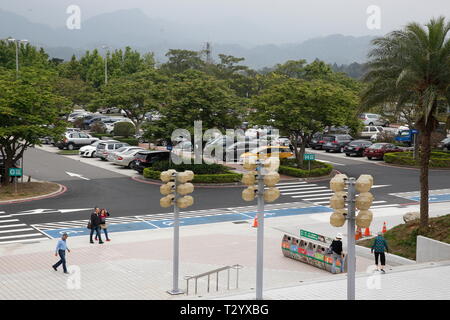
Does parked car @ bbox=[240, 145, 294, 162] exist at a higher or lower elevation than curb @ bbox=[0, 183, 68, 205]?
higher

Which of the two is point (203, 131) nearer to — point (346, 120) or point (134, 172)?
point (134, 172)

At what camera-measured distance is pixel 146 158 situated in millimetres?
42688

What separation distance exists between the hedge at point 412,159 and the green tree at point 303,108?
22.3 ft

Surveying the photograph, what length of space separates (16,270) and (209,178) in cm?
1933

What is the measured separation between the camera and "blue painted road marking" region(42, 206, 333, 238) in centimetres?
2697

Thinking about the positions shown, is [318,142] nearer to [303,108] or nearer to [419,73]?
[303,108]

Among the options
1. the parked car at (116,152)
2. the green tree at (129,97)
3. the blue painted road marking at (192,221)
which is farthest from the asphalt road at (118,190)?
the green tree at (129,97)

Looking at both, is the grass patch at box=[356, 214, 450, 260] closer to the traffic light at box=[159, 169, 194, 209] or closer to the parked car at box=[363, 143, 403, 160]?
the traffic light at box=[159, 169, 194, 209]

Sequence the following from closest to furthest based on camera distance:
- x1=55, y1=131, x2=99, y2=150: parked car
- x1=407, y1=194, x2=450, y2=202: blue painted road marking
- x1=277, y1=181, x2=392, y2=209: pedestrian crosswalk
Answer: x1=277, y1=181, x2=392, y2=209: pedestrian crosswalk
x1=407, y1=194, x2=450, y2=202: blue painted road marking
x1=55, y1=131, x2=99, y2=150: parked car

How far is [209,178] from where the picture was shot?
3909cm

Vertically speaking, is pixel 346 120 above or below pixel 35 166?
above

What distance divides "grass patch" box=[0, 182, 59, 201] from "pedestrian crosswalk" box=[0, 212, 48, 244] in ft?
15.1

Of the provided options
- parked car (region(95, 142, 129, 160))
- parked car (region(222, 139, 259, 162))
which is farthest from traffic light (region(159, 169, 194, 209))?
parked car (region(95, 142, 129, 160))

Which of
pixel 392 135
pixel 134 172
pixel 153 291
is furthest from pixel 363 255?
pixel 392 135
